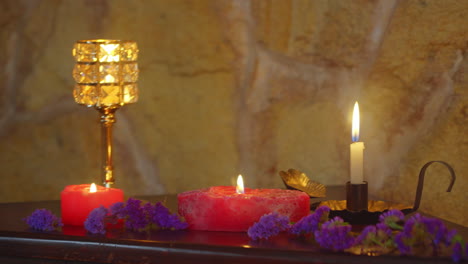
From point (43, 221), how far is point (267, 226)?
342 millimetres

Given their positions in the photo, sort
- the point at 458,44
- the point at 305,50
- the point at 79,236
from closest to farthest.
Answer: the point at 79,236, the point at 458,44, the point at 305,50

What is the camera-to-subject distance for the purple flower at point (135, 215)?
1159mm

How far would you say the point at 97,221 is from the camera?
1149 mm

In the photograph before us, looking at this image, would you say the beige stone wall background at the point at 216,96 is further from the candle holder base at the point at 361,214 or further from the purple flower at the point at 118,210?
the purple flower at the point at 118,210

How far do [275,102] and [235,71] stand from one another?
11 centimetres

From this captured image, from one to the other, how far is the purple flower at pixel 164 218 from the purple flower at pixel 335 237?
23cm

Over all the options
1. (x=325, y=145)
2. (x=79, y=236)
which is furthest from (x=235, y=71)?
(x=79, y=236)

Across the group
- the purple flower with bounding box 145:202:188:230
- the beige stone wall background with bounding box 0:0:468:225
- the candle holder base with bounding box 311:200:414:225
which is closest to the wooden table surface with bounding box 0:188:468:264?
the purple flower with bounding box 145:202:188:230

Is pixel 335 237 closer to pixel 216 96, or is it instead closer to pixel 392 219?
pixel 392 219

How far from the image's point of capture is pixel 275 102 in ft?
5.58

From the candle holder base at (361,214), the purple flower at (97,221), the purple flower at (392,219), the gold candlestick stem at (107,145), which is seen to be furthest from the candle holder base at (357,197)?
the gold candlestick stem at (107,145)

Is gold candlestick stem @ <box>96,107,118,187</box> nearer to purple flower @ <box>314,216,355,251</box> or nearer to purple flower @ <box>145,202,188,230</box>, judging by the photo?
purple flower @ <box>145,202,188,230</box>

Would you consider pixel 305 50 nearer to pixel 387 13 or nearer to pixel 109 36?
pixel 387 13

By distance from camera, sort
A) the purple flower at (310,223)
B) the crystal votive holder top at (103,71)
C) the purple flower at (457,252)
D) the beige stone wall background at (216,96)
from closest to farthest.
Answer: the purple flower at (457,252) → the purple flower at (310,223) → the crystal votive holder top at (103,71) → the beige stone wall background at (216,96)
